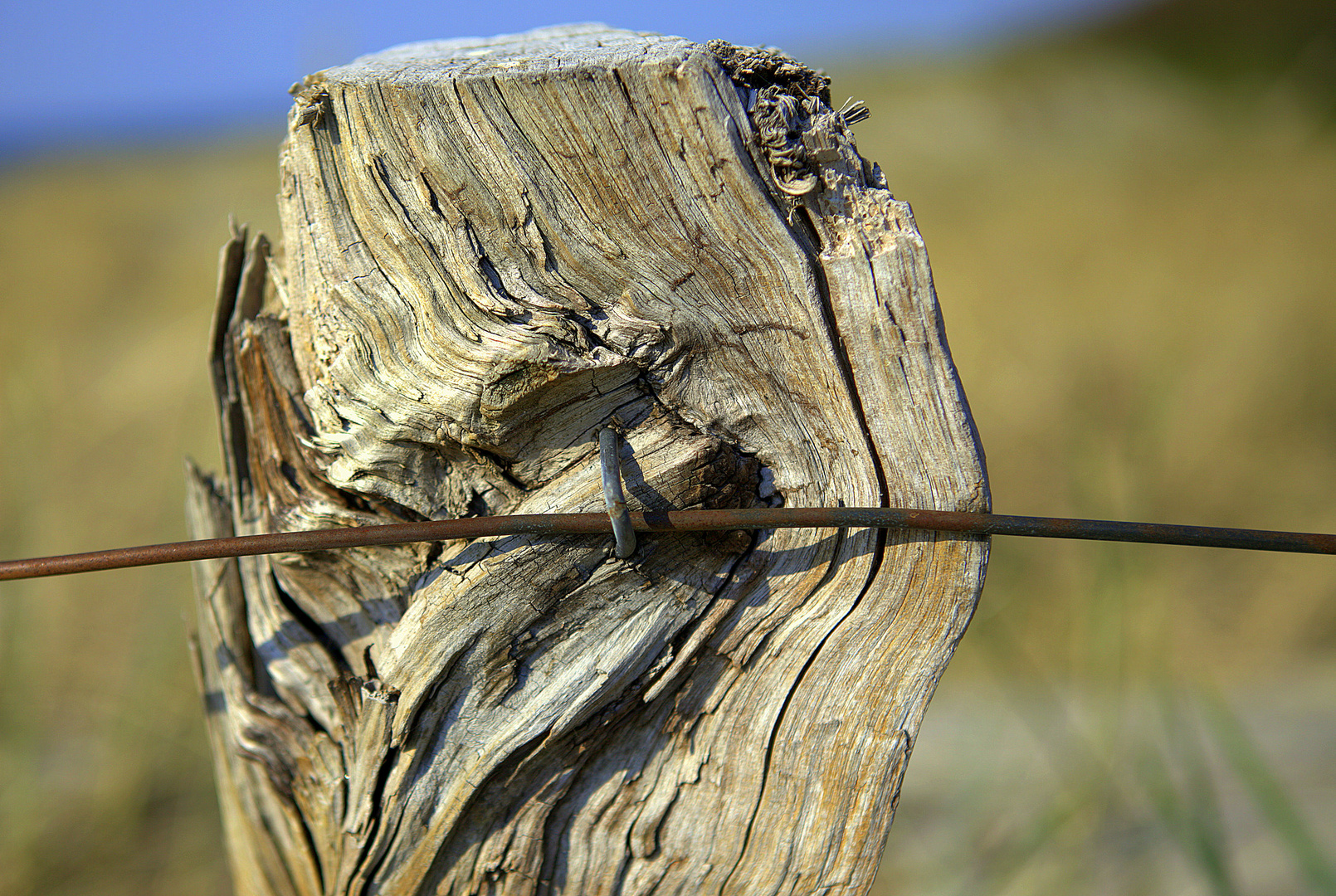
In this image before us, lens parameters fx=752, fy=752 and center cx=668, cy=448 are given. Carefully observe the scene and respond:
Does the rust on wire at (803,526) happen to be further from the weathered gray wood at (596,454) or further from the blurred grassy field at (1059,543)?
the blurred grassy field at (1059,543)

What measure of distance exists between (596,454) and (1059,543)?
397 centimetres

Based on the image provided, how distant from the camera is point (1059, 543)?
4.09 meters

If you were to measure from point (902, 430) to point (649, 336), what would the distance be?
11.2 inches

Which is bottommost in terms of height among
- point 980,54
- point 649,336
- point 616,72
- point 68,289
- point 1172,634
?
point 1172,634

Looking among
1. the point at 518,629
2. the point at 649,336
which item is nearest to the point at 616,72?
the point at 649,336

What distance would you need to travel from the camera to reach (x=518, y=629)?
83cm

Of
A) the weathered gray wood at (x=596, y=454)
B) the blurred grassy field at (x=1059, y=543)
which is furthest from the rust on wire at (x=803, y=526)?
the blurred grassy field at (x=1059, y=543)

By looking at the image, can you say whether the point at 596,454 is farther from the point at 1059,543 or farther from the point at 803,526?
the point at 1059,543

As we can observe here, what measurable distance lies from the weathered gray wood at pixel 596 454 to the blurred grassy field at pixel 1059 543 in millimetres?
490

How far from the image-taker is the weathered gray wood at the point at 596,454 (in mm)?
758

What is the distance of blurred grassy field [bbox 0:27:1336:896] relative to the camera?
2045 millimetres

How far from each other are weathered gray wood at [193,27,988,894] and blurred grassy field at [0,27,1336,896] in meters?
0.49

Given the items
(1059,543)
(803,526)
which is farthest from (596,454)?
(1059,543)

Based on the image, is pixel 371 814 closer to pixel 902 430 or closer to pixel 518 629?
pixel 518 629
